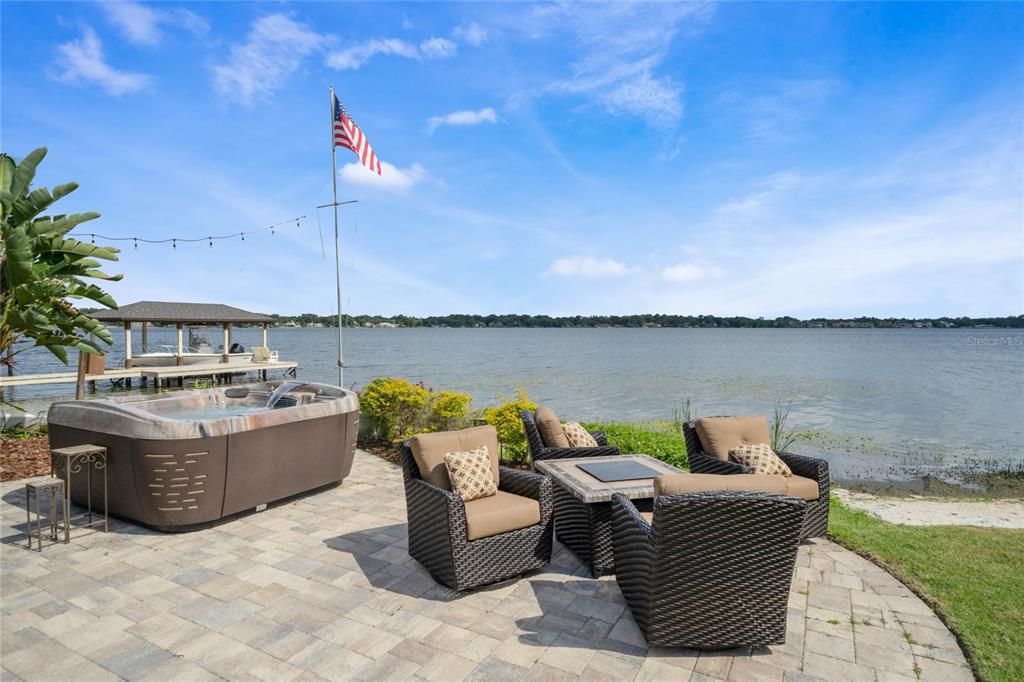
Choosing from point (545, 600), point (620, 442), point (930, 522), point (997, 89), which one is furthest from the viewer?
point (997, 89)

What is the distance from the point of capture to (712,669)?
2.66 metres

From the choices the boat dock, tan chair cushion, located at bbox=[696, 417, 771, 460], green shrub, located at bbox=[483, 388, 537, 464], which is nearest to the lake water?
the boat dock

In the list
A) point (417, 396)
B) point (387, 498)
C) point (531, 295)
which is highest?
point (531, 295)

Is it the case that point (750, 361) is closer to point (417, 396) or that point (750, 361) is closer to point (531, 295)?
point (531, 295)

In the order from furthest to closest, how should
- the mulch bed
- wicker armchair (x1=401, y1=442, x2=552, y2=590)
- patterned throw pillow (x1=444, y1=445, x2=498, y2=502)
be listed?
the mulch bed → patterned throw pillow (x1=444, y1=445, x2=498, y2=502) → wicker armchair (x1=401, y1=442, x2=552, y2=590)

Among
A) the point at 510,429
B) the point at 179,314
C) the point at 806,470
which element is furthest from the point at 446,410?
the point at 179,314

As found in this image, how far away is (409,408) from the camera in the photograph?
7910 millimetres

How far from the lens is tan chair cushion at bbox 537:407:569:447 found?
515 cm

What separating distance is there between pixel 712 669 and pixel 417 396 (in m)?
5.68

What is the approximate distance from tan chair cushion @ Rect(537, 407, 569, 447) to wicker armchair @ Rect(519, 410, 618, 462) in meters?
0.04

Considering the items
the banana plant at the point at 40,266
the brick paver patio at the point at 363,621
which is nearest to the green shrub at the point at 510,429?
the brick paver patio at the point at 363,621

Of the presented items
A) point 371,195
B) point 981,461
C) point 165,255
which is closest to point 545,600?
point 371,195

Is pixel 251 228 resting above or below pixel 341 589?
above

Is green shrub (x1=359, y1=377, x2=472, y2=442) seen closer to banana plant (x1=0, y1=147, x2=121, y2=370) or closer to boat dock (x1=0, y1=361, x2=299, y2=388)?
banana plant (x1=0, y1=147, x2=121, y2=370)
